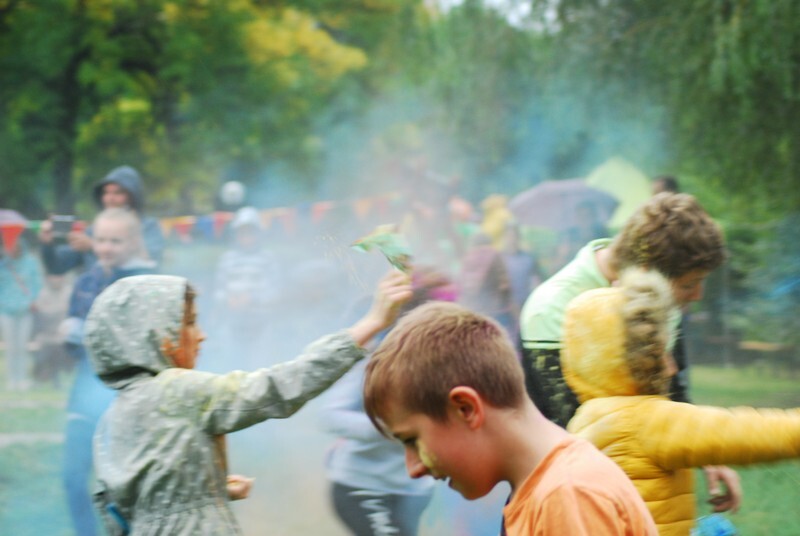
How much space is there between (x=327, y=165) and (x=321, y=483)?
1525cm

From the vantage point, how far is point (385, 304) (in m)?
2.64

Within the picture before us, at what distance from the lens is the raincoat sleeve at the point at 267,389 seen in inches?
104

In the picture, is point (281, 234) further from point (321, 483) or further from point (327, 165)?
point (327, 165)

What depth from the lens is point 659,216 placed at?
289 cm

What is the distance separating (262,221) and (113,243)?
8.01m

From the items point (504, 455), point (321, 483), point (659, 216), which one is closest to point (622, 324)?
point (659, 216)

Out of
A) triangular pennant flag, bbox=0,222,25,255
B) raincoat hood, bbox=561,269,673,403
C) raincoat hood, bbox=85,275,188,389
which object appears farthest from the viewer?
triangular pennant flag, bbox=0,222,25,255

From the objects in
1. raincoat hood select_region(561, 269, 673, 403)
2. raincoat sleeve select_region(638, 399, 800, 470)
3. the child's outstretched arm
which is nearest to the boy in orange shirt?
raincoat sleeve select_region(638, 399, 800, 470)

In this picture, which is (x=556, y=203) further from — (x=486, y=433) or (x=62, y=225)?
(x=486, y=433)

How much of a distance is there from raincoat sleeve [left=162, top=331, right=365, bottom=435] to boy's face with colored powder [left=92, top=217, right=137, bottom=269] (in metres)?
2.63

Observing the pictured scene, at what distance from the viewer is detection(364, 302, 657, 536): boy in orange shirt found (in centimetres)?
167

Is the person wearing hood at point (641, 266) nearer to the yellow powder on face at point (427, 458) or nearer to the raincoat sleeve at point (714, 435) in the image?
the raincoat sleeve at point (714, 435)

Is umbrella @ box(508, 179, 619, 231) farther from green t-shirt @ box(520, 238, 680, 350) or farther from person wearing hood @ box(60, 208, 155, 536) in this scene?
green t-shirt @ box(520, 238, 680, 350)

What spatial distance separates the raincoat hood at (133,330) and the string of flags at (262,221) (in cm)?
818
